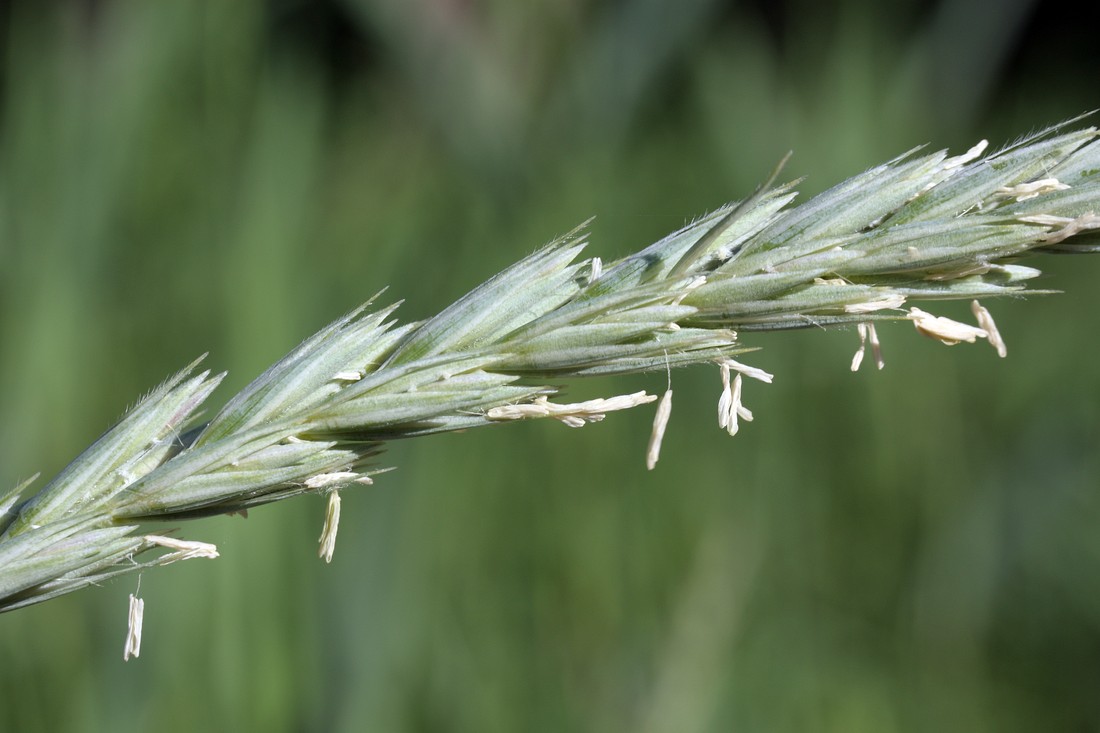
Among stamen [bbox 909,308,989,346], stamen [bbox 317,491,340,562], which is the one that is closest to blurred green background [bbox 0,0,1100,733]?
stamen [bbox 317,491,340,562]

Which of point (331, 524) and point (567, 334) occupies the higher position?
point (567, 334)

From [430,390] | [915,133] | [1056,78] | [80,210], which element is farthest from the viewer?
[1056,78]

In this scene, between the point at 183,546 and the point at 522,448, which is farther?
the point at 522,448

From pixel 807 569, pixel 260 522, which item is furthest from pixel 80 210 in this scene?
pixel 807 569

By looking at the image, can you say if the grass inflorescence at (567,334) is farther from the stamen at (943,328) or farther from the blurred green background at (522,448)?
the blurred green background at (522,448)

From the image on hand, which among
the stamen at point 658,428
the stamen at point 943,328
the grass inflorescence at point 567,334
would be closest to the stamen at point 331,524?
the grass inflorescence at point 567,334

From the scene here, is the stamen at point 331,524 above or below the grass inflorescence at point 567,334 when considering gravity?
below

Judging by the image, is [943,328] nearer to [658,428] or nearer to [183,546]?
[658,428]

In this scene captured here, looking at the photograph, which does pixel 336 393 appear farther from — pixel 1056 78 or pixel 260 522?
pixel 1056 78

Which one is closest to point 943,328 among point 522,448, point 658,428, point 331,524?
point 658,428
